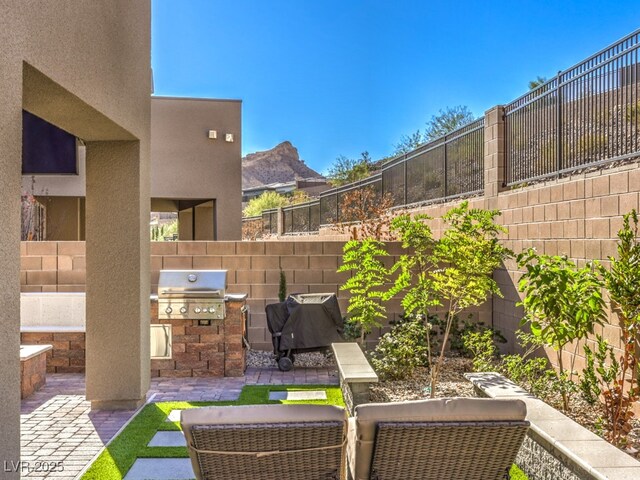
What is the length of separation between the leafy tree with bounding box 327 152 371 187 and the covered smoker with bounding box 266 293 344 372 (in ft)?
72.9

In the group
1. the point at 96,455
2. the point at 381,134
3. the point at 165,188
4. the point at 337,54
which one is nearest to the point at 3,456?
the point at 96,455

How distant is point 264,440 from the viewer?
3.11m

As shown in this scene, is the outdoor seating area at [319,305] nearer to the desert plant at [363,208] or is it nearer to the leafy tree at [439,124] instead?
the desert plant at [363,208]

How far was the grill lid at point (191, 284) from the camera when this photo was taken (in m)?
7.54

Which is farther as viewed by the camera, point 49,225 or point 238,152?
point 49,225

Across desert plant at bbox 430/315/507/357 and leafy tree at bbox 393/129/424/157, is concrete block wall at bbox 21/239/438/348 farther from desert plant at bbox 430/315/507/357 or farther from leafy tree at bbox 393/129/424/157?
leafy tree at bbox 393/129/424/157

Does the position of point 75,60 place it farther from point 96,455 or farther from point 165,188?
point 165,188

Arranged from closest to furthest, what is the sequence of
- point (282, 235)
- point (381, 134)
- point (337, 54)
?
point (282, 235) → point (337, 54) → point (381, 134)

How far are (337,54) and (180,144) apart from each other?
21.5m

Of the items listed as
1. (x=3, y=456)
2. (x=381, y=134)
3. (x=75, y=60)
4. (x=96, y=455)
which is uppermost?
(x=381, y=134)

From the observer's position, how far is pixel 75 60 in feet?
14.3

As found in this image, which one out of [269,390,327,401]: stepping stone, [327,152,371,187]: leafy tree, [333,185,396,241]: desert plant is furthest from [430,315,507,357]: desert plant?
[327,152,371,187]: leafy tree

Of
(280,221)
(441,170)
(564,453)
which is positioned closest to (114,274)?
(564,453)

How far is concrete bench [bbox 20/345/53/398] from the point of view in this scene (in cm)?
656
